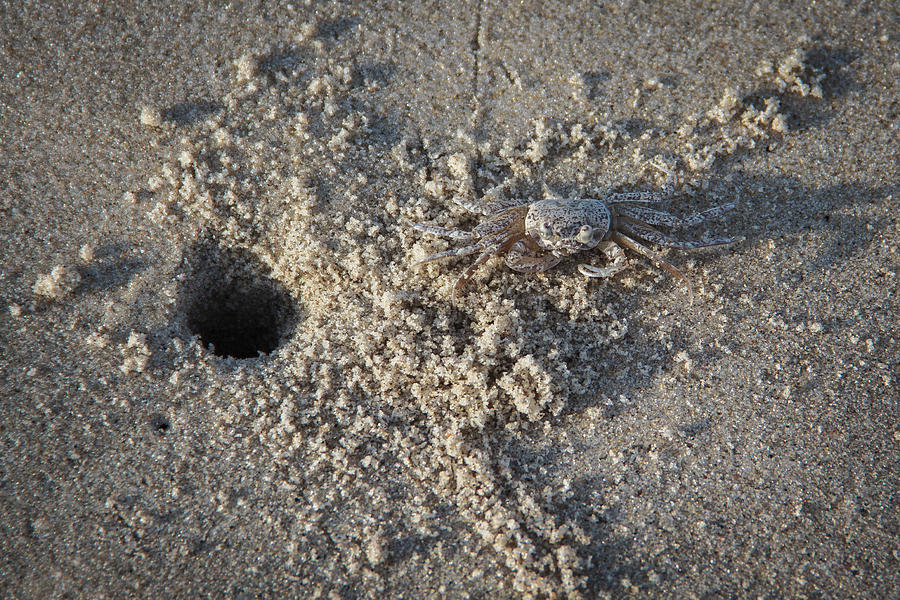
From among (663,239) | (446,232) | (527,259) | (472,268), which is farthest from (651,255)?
(446,232)

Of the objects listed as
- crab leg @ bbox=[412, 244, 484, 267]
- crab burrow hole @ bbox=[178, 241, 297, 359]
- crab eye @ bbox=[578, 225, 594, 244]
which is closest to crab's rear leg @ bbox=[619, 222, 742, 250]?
crab eye @ bbox=[578, 225, 594, 244]

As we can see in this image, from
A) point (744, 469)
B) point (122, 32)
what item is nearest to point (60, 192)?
point (122, 32)

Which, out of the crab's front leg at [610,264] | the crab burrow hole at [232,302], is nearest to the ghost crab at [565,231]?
the crab's front leg at [610,264]

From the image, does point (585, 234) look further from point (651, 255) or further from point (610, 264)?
point (651, 255)

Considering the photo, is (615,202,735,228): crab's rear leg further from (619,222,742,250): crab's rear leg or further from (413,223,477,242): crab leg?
(413,223,477,242): crab leg

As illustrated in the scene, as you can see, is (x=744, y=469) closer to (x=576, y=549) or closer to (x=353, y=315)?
(x=576, y=549)

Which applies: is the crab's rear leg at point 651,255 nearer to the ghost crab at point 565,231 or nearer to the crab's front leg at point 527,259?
the ghost crab at point 565,231

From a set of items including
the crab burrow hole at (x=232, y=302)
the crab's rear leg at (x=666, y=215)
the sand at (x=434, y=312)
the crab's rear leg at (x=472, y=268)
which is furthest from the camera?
the crab's rear leg at (x=666, y=215)
